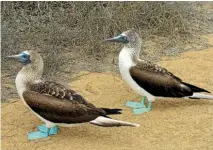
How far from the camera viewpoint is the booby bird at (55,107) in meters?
5.48

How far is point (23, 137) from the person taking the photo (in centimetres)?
570

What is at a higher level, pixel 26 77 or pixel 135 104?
pixel 26 77

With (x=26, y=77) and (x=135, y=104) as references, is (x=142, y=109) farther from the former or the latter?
(x=26, y=77)

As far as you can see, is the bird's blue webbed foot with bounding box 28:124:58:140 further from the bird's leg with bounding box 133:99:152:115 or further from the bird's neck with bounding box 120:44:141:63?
the bird's neck with bounding box 120:44:141:63

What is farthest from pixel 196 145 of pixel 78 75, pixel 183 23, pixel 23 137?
pixel 183 23

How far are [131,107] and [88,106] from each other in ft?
3.44

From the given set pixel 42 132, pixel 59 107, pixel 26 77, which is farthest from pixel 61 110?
pixel 26 77

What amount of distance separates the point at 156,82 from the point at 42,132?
1537 millimetres

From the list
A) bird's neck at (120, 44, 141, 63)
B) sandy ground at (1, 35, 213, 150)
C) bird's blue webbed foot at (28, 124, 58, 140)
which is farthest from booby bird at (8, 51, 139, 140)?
bird's neck at (120, 44, 141, 63)

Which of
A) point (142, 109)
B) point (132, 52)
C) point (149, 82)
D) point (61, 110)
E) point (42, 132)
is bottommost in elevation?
point (42, 132)

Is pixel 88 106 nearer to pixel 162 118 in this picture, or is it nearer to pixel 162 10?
pixel 162 118

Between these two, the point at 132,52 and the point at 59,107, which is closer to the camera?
the point at 59,107

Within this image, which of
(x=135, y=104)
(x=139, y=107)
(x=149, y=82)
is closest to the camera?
(x=149, y=82)

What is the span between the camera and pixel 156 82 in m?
6.36
